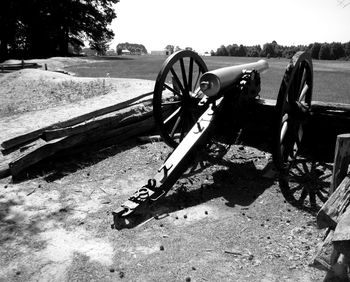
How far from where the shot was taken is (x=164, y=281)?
2.89 meters

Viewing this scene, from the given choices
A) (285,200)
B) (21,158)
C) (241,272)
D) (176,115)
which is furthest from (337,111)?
(21,158)

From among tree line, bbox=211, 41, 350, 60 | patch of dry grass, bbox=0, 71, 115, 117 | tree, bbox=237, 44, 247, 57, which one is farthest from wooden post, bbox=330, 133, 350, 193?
tree, bbox=237, 44, 247, 57

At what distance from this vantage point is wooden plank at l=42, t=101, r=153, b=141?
5.17m

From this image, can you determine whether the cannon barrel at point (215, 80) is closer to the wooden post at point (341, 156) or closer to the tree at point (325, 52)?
the wooden post at point (341, 156)

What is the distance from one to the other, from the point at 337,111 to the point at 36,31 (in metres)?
34.2

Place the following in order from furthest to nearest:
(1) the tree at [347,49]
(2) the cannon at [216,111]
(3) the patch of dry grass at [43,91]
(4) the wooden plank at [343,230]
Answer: (1) the tree at [347,49] < (3) the patch of dry grass at [43,91] < (2) the cannon at [216,111] < (4) the wooden plank at [343,230]

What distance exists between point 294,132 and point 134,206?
262cm

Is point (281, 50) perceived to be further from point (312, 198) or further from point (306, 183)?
point (312, 198)

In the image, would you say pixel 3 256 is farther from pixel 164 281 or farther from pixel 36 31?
pixel 36 31

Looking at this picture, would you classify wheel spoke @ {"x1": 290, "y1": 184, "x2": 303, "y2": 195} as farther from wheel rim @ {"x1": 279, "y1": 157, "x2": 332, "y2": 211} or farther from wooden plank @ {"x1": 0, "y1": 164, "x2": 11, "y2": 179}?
wooden plank @ {"x1": 0, "y1": 164, "x2": 11, "y2": 179}

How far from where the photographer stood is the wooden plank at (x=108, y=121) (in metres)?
5.17

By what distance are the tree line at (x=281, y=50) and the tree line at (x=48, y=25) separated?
14.9m

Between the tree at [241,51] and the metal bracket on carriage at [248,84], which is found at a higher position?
the tree at [241,51]

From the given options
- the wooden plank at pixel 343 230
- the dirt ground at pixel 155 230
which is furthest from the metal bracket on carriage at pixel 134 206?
the wooden plank at pixel 343 230
